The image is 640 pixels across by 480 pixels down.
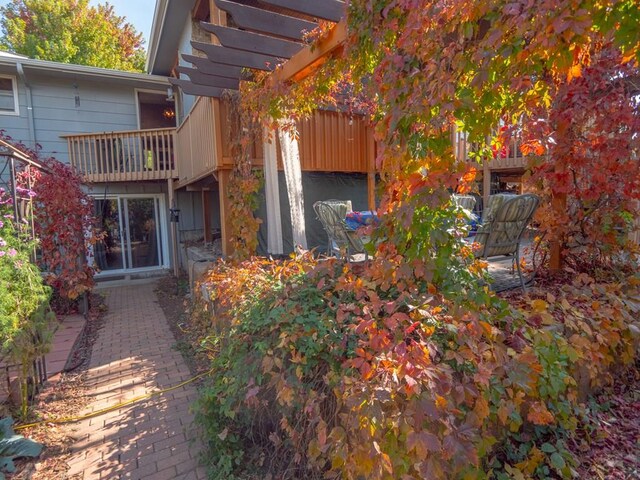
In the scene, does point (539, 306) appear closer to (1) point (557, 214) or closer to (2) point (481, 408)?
(2) point (481, 408)

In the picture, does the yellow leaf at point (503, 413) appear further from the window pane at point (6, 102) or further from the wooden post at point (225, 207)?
the window pane at point (6, 102)

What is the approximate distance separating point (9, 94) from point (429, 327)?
10747mm

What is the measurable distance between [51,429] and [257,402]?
6.32 ft

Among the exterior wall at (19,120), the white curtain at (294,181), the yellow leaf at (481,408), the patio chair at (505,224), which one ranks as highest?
the exterior wall at (19,120)

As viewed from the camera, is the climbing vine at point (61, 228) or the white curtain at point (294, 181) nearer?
the white curtain at point (294, 181)

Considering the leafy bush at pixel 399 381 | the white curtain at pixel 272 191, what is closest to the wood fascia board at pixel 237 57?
the white curtain at pixel 272 191

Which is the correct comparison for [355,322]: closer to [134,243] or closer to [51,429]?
[51,429]

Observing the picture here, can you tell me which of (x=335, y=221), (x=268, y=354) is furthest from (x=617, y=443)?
(x=335, y=221)

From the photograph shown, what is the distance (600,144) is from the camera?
3266mm

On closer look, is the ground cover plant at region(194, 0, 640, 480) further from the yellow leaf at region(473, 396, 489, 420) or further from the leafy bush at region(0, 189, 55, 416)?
the leafy bush at region(0, 189, 55, 416)

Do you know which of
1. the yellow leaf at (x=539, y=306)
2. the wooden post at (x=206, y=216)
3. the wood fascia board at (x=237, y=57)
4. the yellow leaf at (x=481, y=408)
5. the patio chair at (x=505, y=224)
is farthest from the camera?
the wooden post at (x=206, y=216)

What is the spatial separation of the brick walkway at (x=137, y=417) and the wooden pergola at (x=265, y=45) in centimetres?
326

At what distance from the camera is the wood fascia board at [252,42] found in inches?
137

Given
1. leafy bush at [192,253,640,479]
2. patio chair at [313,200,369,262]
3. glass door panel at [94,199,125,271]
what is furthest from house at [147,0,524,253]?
glass door panel at [94,199,125,271]
